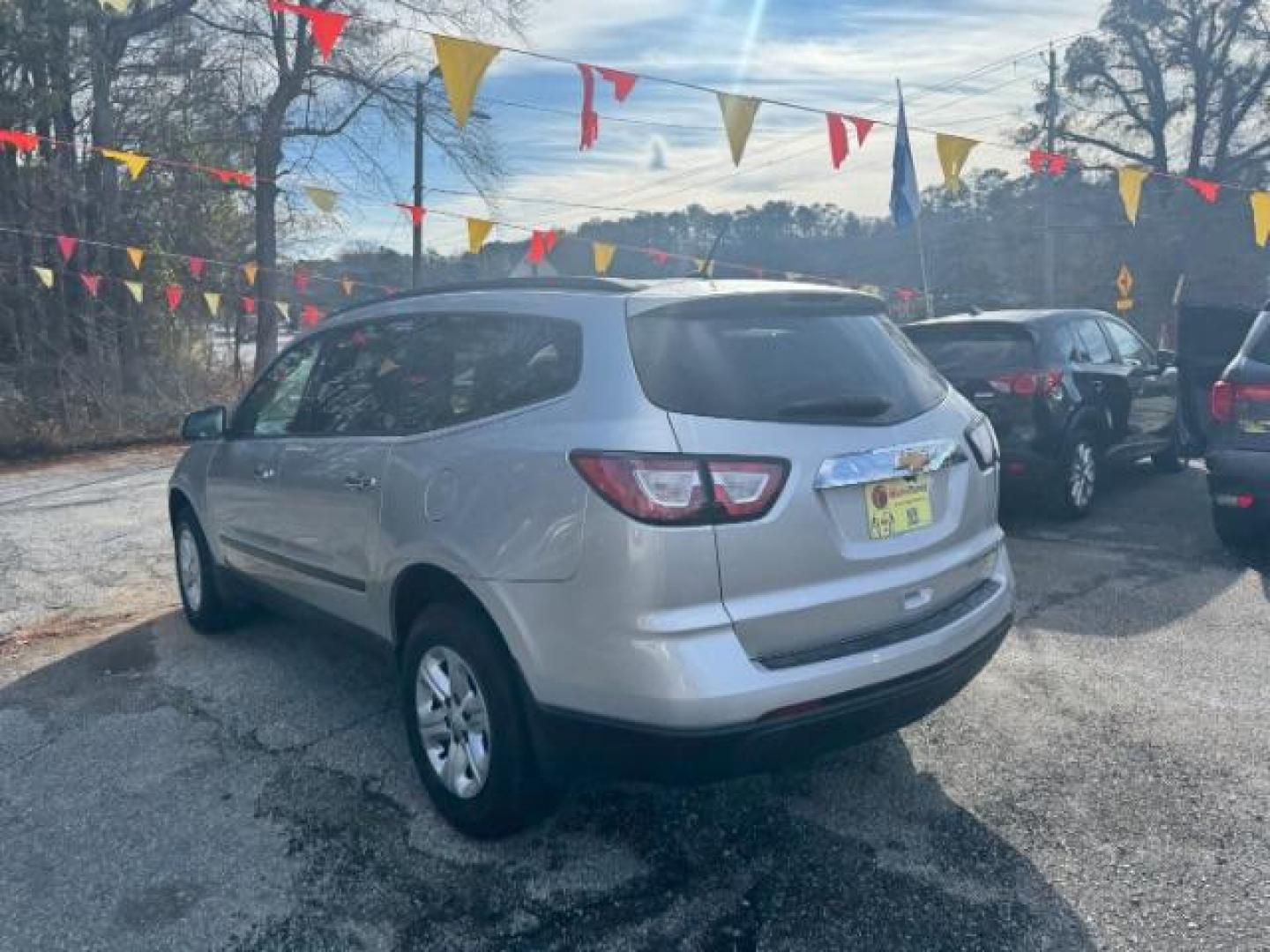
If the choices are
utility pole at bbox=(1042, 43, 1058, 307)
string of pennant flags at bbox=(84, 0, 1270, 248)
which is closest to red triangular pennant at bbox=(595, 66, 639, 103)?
string of pennant flags at bbox=(84, 0, 1270, 248)

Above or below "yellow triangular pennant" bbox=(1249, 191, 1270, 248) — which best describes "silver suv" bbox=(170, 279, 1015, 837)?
below

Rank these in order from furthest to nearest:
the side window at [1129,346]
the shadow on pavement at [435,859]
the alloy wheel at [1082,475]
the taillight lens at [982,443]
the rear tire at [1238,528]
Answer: the side window at [1129,346] < the alloy wheel at [1082,475] < the rear tire at [1238,528] < the taillight lens at [982,443] < the shadow on pavement at [435,859]

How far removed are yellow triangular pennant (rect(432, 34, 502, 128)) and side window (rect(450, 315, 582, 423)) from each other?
4.24 metres

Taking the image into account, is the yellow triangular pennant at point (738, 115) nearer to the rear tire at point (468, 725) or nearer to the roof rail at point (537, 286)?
the roof rail at point (537, 286)

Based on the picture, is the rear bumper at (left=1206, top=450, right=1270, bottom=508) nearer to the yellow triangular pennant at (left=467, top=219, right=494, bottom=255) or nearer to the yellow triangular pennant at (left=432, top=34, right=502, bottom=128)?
the yellow triangular pennant at (left=432, top=34, right=502, bottom=128)

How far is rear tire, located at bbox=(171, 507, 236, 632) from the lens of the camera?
195 inches

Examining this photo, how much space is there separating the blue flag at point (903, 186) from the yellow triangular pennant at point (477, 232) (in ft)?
16.7

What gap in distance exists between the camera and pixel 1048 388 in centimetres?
661

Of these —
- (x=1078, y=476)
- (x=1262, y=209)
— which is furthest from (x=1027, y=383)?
(x=1262, y=209)

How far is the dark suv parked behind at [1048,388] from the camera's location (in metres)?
6.61

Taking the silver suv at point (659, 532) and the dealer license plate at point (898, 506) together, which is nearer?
the silver suv at point (659, 532)

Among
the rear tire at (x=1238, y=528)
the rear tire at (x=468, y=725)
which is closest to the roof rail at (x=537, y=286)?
the rear tire at (x=468, y=725)

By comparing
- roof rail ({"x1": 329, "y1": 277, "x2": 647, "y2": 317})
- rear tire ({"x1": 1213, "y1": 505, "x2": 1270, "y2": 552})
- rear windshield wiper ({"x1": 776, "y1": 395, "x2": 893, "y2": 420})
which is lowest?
rear tire ({"x1": 1213, "y1": 505, "x2": 1270, "y2": 552})

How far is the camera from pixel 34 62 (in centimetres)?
1691
